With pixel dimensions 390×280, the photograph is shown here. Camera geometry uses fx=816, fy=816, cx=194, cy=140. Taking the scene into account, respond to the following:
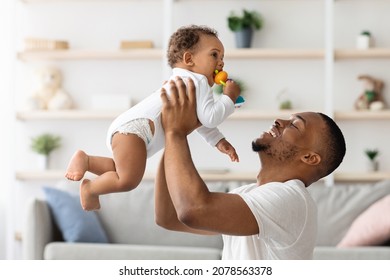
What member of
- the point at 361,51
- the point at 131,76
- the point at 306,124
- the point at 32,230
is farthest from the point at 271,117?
the point at 306,124

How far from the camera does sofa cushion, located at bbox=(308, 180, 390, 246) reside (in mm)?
3004

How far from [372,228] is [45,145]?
1610 mm

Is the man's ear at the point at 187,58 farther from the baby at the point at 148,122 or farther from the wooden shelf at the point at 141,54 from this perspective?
the wooden shelf at the point at 141,54

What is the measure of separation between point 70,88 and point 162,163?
2.60m

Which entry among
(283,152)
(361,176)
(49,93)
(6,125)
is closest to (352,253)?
(361,176)

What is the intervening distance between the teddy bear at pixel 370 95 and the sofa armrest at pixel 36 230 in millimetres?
1462

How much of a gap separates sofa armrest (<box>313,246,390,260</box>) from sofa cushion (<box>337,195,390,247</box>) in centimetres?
12

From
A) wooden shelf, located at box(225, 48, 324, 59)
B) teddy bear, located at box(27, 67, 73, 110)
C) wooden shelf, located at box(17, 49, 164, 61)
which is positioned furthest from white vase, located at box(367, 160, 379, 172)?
teddy bear, located at box(27, 67, 73, 110)

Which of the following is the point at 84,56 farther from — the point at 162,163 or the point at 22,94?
the point at 162,163

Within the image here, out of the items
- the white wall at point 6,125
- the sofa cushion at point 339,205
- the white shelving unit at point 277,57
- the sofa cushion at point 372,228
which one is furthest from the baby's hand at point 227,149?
the white wall at point 6,125

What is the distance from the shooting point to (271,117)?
11.3 feet

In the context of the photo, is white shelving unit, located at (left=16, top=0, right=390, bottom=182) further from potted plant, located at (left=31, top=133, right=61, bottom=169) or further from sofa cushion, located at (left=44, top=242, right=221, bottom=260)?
sofa cushion, located at (left=44, top=242, right=221, bottom=260)

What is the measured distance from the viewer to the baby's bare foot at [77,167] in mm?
1015
